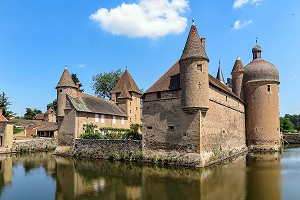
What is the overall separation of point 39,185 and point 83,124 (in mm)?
16181

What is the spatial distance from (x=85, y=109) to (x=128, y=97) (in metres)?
9.95

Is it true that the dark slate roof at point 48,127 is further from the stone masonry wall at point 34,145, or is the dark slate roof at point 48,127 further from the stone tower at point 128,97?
the stone tower at point 128,97

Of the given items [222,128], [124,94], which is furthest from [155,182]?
Answer: [124,94]

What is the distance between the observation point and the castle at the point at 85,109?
29875 mm

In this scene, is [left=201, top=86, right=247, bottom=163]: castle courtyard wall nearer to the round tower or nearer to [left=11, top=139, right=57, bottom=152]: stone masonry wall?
the round tower

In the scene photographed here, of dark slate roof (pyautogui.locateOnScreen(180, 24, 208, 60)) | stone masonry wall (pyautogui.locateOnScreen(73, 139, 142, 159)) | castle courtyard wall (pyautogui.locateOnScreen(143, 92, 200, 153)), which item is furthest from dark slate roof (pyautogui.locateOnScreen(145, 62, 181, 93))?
stone masonry wall (pyautogui.locateOnScreen(73, 139, 142, 159))

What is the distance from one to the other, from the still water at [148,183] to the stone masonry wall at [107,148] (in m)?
2.81

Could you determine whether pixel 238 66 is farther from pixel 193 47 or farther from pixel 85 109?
pixel 85 109

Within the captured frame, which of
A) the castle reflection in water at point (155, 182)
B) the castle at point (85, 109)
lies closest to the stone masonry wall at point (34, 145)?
the castle at point (85, 109)

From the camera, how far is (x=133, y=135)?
85.5 feet

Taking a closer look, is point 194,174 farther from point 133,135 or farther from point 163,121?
point 133,135

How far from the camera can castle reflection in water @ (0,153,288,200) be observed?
12406 millimetres

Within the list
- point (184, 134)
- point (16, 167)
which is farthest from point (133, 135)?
point (16, 167)

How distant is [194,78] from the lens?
67.4 ft
